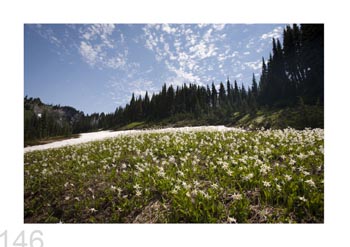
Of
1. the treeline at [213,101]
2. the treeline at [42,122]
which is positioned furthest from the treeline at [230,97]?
the treeline at [42,122]

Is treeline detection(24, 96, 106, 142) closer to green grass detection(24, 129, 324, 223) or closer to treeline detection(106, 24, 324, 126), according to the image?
green grass detection(24, 129, 324, 223)

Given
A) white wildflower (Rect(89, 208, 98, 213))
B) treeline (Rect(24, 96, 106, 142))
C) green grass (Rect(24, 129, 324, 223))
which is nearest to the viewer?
green grass (Rect(24, 129, 324, 223))

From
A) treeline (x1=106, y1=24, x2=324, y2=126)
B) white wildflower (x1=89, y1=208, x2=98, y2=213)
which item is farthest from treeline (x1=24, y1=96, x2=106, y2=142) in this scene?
treeline (x1=106, y1=24, x2=324, y2=126)

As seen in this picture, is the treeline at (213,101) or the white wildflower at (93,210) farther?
the treeline at (213,101)

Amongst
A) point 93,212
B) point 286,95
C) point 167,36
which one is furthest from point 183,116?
point 93,212

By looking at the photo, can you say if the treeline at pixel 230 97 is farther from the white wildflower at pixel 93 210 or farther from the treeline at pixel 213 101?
the white wildflower at pixel 93 210

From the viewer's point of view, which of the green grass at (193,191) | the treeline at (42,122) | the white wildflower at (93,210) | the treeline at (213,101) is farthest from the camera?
the treeline at (213,101)

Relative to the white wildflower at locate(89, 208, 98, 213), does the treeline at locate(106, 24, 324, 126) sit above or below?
above

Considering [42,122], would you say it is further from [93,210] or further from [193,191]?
[193,191]

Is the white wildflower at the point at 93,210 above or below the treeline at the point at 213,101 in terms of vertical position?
below

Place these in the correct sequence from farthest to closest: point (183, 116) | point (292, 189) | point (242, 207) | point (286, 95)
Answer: point (183, 116)
point (286, 95)
point (292, 189)
point (242, 207)
